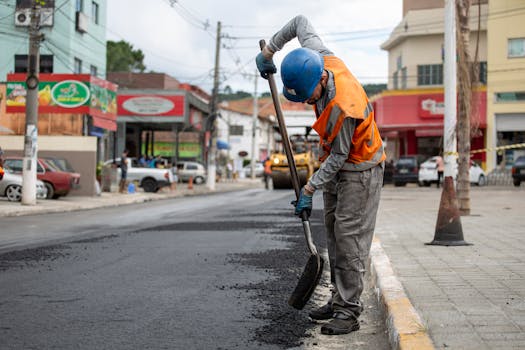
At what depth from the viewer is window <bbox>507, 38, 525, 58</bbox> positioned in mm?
42781

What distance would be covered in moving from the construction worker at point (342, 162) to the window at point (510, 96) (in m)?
40.8

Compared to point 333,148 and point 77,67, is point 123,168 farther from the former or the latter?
point 333,148

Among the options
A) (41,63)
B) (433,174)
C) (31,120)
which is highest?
(41,63)

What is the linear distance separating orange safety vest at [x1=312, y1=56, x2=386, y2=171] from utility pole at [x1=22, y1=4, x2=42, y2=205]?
16.7 m

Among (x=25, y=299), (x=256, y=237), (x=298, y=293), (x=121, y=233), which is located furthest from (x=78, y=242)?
(x=298, y=293)

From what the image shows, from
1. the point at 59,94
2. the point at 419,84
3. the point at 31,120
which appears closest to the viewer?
the point at 31,120

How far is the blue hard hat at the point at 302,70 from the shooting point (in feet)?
14.9

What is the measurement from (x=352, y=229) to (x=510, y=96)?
41.2 m

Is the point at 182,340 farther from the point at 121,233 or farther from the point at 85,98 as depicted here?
the point at 85,98

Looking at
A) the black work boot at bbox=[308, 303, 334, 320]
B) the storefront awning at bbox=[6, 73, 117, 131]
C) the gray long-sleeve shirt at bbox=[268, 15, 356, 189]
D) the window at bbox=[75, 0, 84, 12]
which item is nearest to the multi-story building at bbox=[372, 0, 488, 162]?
the window at bbox=[75, 0, 84, 12]

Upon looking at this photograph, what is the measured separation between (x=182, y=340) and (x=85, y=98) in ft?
77.5

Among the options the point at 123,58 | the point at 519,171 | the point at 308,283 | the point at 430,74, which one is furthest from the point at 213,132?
the point at 123,58

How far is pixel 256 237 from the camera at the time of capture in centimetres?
1114

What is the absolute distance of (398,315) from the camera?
15.0ft
